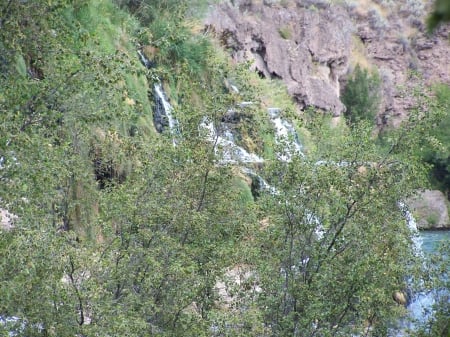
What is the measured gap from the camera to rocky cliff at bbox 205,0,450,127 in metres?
36.4

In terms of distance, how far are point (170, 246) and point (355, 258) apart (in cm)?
196

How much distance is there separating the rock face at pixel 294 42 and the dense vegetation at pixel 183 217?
23081 millimetres

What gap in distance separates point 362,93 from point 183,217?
118 ft

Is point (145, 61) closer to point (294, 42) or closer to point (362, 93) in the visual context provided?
point (294, 42)

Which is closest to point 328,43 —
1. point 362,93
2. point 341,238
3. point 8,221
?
point 362,93

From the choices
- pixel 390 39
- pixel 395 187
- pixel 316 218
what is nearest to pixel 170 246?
pixel 316 218

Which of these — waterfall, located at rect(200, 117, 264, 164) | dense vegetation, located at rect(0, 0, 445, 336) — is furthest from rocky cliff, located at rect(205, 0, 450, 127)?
dense vegetation, located at rect(0, 0, 445, 336)

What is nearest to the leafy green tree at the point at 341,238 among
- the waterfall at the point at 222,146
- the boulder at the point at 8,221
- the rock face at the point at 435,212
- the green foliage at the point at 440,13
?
the waterfall at the point at 222,146

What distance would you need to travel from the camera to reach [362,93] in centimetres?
4325

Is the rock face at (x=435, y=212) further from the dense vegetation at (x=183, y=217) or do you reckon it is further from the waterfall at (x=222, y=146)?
the dense vegetation at (x=183, y=217)

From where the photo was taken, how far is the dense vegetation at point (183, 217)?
7023mm

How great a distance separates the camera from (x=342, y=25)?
1756 inches

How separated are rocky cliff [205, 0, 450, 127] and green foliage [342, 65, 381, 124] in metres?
0.80

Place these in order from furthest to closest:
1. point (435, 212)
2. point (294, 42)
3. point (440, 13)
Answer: point (294, 42)
point (435, 212)
point (440, 13)
